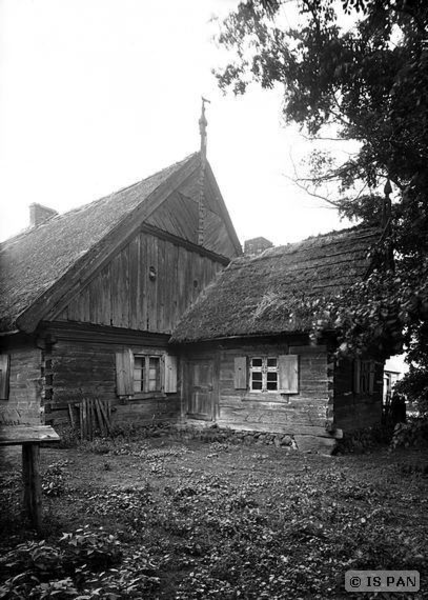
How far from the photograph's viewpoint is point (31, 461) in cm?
470

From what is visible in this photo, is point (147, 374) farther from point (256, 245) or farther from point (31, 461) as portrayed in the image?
point (31, 461)

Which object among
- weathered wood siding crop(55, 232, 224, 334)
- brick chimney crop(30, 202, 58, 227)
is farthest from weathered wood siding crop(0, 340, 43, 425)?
brick chimney crop(30, 202, 58, 227)

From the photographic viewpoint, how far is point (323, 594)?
3.66 meters

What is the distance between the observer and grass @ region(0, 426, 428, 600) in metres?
3.85

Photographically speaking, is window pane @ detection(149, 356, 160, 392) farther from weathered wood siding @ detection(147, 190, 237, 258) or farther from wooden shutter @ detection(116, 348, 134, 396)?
weathered wood siding @ detection(147, 190, 237, 258)

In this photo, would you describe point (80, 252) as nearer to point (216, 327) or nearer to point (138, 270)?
point (138, 270)

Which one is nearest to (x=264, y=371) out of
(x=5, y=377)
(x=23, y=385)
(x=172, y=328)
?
(x=172, y=328)

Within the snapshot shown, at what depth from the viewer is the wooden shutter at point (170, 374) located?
1340cm

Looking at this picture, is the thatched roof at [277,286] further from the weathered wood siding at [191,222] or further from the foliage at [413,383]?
the foliage at [413,383]

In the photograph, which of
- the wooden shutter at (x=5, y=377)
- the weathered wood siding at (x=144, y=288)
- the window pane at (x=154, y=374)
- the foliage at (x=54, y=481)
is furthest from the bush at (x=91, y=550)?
the window pane at (x=154, y=374)

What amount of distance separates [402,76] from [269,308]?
Result: 673 cm

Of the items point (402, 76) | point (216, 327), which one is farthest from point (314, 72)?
point (216, 327)

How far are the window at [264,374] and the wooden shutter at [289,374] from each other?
0.34 metres

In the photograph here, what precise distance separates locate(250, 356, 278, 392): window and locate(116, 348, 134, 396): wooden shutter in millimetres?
3357
